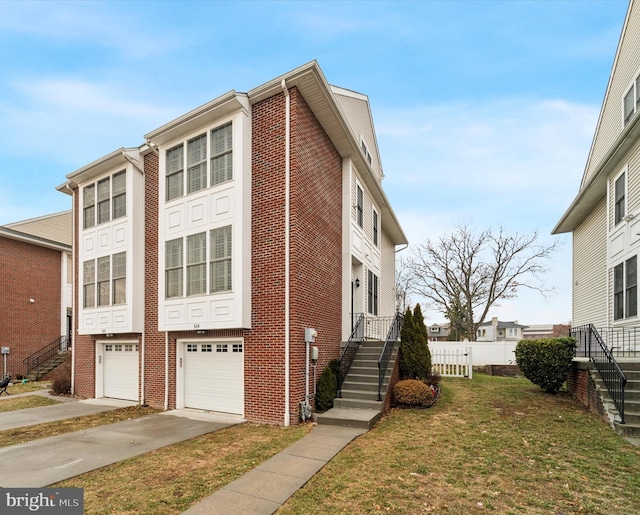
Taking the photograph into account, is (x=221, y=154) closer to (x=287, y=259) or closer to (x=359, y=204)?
(x=287, y=259)

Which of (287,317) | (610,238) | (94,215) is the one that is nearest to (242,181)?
(287,317)

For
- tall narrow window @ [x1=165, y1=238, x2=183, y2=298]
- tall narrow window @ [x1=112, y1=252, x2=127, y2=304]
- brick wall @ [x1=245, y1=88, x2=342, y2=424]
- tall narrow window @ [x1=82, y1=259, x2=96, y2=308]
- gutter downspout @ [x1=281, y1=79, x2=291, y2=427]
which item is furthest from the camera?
tall narrow window @ [x1=82, y1=259, x2=96, y2=308]

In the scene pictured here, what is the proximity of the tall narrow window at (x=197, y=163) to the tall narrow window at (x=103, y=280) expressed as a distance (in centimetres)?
434

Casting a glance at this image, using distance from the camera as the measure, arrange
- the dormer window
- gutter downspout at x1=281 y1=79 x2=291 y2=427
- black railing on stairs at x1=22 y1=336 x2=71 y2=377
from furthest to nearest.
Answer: black railing on stairs at x1=22 y1=336 x2=71 y2=377, the dormer window, gutter downspout at x1=281 y1=79 x2=291 y2=427

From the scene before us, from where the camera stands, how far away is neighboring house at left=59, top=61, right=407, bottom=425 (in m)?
9.02

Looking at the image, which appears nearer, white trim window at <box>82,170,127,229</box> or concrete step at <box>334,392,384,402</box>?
concrete step at <box>334,392,384,402</box>

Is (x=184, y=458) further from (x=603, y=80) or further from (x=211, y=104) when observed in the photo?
(x=603, y=80)

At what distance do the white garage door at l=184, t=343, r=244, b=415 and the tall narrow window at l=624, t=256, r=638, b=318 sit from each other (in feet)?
35.6

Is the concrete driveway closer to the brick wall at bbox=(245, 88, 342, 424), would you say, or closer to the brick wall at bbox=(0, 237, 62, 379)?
the brick wall at bbox=(245, 88, 342, 424)

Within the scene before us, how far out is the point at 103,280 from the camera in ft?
40.5

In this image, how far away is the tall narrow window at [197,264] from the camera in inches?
384

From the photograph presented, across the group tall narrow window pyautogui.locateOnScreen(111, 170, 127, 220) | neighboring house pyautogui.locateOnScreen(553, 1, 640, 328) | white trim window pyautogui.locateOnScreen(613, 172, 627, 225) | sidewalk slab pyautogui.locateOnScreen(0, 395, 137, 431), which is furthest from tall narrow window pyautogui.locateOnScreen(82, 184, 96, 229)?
white trim window pyautogui.locateOnScreen(613, 172, 627, 225)

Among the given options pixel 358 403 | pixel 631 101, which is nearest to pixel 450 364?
pixel 358 403

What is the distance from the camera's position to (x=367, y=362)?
1083 cm
